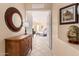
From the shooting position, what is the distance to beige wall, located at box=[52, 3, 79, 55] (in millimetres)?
1521

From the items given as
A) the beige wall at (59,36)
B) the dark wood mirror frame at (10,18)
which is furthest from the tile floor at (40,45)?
the dark wood mirror frame at (10,18)

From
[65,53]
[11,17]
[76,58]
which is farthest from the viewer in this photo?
[11,17]

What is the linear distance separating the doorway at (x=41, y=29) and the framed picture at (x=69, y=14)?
7.3 inches

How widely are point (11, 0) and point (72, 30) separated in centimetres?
88

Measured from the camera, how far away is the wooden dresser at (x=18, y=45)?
1.52m

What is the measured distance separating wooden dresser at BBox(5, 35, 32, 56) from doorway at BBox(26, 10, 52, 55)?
3.9 inches

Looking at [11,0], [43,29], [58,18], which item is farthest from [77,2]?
[11,0]

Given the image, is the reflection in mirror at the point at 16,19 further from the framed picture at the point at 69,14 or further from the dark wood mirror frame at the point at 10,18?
the framed picture at the point at 69,14

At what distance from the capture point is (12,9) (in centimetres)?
157

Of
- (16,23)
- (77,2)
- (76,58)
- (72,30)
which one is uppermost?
(77,2)

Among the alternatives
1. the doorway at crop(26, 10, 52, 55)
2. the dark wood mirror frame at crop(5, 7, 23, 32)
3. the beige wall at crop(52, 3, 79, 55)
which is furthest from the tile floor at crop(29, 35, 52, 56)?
the dark wood mirror frame at crop(5, 7, 23, 32)

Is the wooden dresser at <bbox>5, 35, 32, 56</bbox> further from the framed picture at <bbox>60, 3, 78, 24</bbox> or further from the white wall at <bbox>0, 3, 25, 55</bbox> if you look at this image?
the framed picture at <bbox>60, 3, 78, 24</bbox>

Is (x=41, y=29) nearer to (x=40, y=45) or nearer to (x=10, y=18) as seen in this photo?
(x=40, y=45)

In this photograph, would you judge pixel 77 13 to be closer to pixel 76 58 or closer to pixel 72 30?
pixel 72 30
